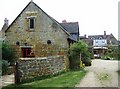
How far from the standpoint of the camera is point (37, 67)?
57.6 feet

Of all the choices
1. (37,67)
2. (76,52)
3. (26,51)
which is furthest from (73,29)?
(37,67)

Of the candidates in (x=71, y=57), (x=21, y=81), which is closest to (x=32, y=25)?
(x=71, y=57)

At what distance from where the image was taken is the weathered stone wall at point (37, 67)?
52.0ft

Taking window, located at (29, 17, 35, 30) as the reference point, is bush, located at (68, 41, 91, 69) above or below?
below

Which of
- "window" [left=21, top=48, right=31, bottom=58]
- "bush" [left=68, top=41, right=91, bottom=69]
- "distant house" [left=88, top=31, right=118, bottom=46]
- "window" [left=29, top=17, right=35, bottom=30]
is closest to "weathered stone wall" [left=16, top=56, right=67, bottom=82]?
"bush" [left=68, top=41, right=91, bottom=69]

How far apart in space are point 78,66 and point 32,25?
7.02 m

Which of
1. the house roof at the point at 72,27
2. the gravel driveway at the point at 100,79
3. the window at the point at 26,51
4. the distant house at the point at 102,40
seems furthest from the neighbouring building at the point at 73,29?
the distant house at the point at 102,40

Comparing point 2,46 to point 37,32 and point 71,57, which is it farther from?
point 71,57

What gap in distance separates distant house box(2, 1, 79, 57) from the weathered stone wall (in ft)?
14.1

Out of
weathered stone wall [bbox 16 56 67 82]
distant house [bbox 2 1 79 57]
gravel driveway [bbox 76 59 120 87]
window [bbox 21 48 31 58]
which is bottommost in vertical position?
gravel driveway [bbox 76 59 120 87]

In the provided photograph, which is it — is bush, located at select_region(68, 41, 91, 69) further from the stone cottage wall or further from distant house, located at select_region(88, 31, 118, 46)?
distant house, located at select_region(88, 31, 118, 46)

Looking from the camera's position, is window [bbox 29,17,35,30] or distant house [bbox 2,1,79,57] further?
window [bbox 29,17,35,30]

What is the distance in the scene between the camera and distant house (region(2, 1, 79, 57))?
25641mm

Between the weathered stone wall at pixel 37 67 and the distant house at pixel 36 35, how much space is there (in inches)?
169
